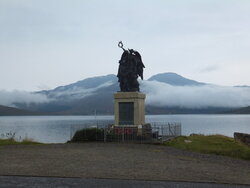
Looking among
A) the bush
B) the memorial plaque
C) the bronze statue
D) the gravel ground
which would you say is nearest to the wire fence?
the bush

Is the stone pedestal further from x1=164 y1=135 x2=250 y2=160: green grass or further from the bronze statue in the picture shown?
x1=164 y1=135 x2=250 y2=160: green grass

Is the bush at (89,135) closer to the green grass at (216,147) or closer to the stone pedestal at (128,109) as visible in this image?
the stone pedestal at (128,109)

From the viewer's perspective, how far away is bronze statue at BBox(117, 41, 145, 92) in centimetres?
2858

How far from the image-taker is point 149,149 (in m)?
21.1

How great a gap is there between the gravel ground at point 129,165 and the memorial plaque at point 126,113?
720 centimetres

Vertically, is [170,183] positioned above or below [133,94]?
below

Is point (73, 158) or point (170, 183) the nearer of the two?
point (170, 183)

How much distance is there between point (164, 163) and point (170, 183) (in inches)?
173

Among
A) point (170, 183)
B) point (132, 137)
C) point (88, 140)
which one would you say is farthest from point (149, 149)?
point (170, 183)

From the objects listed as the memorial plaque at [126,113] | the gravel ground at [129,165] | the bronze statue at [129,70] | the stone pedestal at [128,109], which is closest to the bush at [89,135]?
the stone pedestal at [128,109]

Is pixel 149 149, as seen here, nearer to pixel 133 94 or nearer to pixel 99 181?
pixel 133 94

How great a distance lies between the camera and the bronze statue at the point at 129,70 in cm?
2858

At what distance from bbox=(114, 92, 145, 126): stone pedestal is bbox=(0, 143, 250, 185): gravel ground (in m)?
7.11

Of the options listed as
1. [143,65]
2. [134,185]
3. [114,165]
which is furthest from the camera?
[143,65]
